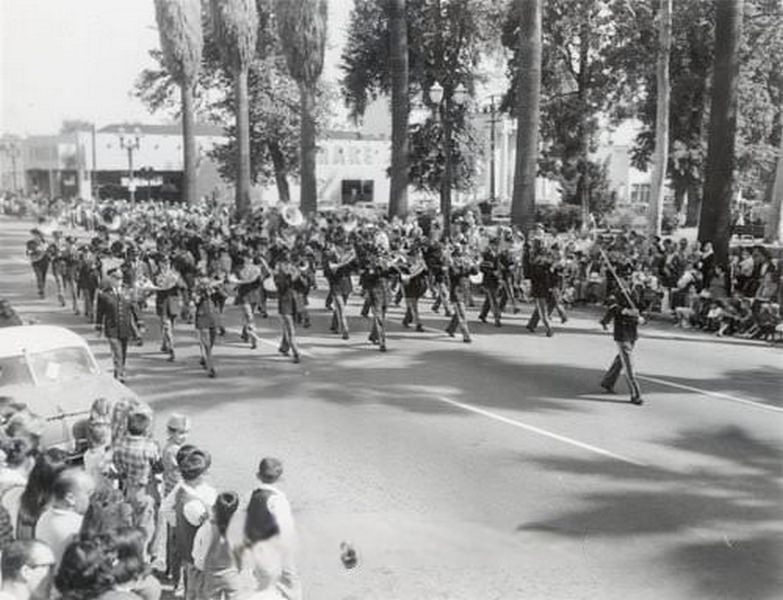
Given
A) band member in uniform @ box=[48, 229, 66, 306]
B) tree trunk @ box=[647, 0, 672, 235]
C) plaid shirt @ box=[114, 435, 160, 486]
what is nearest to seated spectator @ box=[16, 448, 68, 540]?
plaid shirt @ box=[114, 435, 160, 486]

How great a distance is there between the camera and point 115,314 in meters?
13.8

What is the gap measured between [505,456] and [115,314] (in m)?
6.71

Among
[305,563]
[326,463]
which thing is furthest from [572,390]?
[305,563]

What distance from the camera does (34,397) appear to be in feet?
33.1

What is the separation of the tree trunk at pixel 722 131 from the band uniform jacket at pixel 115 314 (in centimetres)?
1327

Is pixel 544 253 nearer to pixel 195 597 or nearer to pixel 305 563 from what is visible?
pixel 305 563

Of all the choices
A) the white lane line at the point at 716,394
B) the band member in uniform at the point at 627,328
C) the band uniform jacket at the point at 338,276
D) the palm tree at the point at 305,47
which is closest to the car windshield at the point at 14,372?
the band member in uniform at the point at 627,328

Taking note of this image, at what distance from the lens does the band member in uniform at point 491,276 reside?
17922 millimetres

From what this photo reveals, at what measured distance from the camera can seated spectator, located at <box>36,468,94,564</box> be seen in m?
5.57

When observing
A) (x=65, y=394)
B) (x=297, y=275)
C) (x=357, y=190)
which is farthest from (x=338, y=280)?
(x=357, y=190)

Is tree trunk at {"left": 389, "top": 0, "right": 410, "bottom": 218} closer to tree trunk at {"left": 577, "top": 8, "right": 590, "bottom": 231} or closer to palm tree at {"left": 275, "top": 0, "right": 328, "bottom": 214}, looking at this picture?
palm tree at {"left": 275, "top": 0, "right": 328, "bottom": 214}

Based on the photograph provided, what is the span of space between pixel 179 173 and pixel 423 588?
2697 inches

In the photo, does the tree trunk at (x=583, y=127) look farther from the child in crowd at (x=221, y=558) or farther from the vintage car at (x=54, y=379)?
the child in crowd at (x=221, y=558)

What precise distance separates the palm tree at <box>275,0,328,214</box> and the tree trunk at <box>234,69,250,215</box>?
234cm
